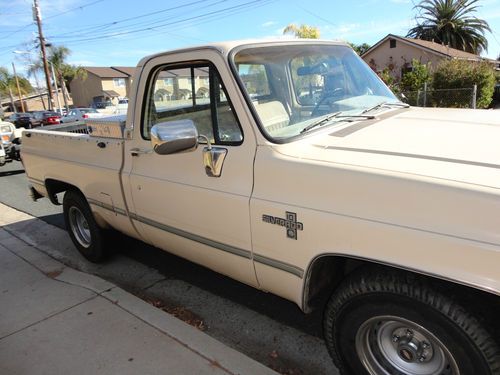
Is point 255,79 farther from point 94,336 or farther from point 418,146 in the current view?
point 94,336

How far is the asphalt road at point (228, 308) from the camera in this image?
2.86 meters

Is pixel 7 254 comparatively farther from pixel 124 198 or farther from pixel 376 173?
pixel 376 173

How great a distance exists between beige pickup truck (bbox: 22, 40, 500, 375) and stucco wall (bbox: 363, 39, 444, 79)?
97.9 feet

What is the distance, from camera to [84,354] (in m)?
2.86

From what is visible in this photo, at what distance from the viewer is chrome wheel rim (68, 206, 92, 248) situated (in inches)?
178

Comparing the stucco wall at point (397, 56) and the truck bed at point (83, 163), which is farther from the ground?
the stucco wall at point (397, 56)

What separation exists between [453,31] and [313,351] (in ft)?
171

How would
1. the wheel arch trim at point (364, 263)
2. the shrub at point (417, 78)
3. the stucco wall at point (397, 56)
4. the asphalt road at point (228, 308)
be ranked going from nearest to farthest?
the wheel arch trim at point (364, 263) < the asphalt road at point (228, 308) < the shrub at point (417, 78) < the stucco wall at point (397, 56)

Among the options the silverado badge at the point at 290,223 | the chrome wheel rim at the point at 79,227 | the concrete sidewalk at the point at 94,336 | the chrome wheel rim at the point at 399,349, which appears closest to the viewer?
the chrome wheel rim at the point at 399,349

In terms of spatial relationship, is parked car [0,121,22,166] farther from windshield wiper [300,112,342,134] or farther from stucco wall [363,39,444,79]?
stucco wall [363,39,444,79]

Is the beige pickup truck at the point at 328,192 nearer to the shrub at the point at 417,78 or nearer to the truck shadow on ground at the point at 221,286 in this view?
the truck shadow on ground at the point at 221,286

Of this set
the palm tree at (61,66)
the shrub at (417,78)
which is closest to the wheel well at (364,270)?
the shrub at (417,78)

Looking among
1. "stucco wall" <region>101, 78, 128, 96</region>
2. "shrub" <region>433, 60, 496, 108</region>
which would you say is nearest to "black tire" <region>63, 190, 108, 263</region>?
"shrub" <region>433, 60, 496, 108</region>

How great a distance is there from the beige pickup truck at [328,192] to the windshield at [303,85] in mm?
12
